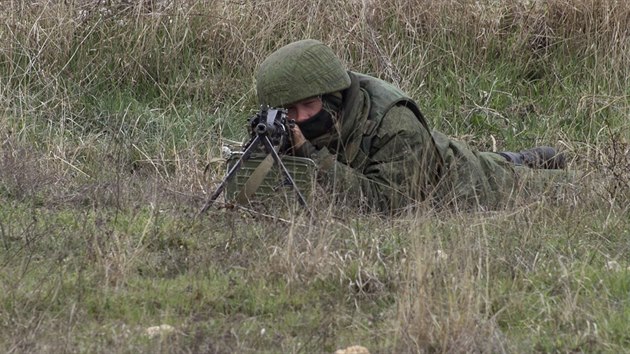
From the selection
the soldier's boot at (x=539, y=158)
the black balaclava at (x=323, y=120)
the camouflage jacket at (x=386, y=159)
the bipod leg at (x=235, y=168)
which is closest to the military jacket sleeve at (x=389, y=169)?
the camouflage jacket at (x=386, y=159)

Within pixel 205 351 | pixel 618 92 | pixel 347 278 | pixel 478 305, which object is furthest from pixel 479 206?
pixel 618 92

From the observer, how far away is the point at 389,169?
5914 mm

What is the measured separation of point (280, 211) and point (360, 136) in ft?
2.17

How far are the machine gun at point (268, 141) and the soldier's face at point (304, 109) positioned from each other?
0.91 feet

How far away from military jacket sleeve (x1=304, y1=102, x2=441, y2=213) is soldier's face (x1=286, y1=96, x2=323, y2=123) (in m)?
0.18

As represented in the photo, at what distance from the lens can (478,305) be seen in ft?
13.2

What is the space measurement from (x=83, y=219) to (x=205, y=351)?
173 centimetres

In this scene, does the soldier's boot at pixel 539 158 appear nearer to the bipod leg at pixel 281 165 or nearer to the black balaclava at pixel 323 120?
the black balaclava at pixel 323 120

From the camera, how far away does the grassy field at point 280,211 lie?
166 inches

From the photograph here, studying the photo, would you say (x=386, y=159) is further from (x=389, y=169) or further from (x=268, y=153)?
(x=268, y=153)

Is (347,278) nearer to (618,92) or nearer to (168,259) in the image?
(168,259)

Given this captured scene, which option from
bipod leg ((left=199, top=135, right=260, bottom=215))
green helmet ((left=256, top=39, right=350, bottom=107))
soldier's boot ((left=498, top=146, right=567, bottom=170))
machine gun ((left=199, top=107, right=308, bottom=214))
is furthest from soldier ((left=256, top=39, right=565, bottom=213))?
soldier's boot ((left=498, top=146, right=567, bottom=170))

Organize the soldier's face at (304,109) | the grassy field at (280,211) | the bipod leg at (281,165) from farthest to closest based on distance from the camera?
the soldier's face at (304,109) → the bipod leg at (281,165) → the grassy field at (280,211)

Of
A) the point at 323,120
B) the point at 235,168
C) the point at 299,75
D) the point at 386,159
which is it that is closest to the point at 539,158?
the point at 386,159
